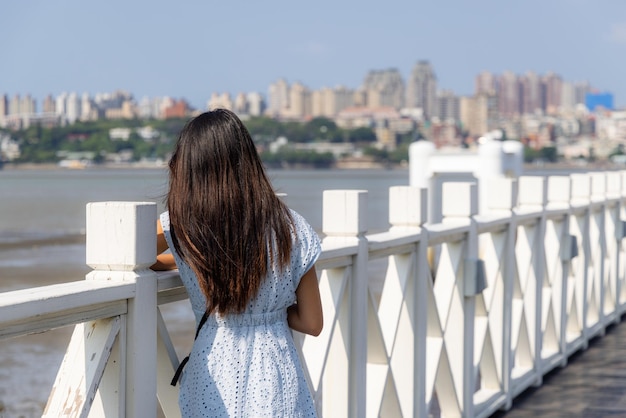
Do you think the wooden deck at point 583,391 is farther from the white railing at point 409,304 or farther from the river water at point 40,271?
the river water at point 40,271

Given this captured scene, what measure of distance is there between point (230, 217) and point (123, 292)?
0.30m

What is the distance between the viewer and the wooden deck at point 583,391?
19.3 feet

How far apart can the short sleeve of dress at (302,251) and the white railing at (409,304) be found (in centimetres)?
32

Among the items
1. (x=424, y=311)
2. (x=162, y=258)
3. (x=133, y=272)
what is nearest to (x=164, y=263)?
(x=162, y=258)

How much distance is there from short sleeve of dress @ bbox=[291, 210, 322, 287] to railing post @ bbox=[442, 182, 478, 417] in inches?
102

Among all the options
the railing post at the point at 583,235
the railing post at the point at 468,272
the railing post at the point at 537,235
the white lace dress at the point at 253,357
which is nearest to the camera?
the white lace dress at the point at 253,357

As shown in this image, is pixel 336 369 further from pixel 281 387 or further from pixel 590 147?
pixel 590 147

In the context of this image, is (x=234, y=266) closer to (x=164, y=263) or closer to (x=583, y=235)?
(x=164, y=263)

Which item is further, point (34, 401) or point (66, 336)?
point (66, 336)

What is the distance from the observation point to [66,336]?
12.9 meters

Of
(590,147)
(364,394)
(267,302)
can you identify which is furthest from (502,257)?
(590,147)

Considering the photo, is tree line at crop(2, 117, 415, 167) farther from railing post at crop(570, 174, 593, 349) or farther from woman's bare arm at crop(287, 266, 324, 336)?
woman's bare arm at crop(287, 266, 324, 336)

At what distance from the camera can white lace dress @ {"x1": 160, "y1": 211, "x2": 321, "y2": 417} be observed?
2.72 m

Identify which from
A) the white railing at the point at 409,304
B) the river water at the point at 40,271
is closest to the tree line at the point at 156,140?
the river water at the point at 40,271
